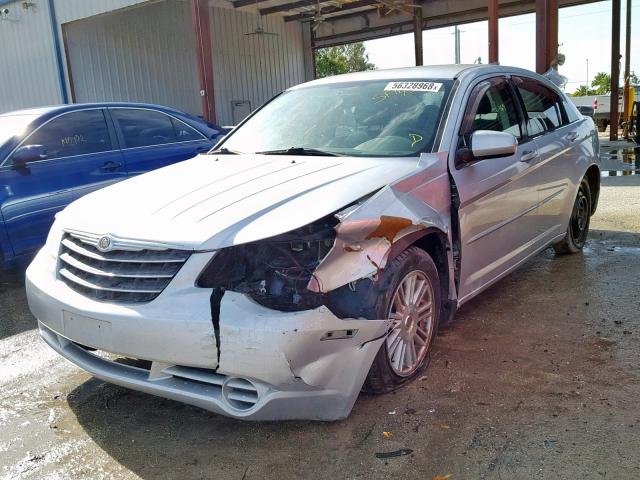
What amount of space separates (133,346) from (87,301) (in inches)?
14.5

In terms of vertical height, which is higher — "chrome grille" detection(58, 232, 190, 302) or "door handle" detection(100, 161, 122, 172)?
"door handle" detection(100, 161, 122, 172)

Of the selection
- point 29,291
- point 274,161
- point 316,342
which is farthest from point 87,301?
point 274,161

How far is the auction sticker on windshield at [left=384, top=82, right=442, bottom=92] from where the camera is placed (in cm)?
371

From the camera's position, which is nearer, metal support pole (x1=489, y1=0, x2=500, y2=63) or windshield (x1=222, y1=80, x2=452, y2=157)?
windshield (x1=222, y1=80, x2=452, y2=157)

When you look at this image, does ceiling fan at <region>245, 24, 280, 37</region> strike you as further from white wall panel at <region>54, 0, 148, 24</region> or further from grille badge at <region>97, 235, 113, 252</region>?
grille badge at <region>97, 235, 113, 252</region>

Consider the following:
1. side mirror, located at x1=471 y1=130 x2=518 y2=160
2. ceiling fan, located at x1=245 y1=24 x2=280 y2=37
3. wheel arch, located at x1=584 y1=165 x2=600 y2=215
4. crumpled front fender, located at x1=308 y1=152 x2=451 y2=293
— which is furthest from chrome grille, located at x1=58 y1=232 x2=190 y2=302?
ceiling fan, located at x1=245 y1=24 x2=280 y2=37

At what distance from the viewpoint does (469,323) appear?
3939 mm

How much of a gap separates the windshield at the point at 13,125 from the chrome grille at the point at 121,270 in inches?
113

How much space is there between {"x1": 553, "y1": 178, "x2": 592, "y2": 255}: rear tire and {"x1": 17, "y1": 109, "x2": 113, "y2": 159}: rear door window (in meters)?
4.33

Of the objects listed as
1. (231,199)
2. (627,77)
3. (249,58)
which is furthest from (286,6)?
(231,199)

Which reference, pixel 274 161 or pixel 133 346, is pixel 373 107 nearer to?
pixel 274 161

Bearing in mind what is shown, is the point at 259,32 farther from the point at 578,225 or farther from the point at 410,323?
the point at 410,323

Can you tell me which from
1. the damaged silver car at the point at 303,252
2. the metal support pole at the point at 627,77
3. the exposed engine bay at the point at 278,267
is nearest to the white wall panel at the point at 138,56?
the damaged silver car at the point at 303,252

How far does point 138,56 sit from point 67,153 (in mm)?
10948
